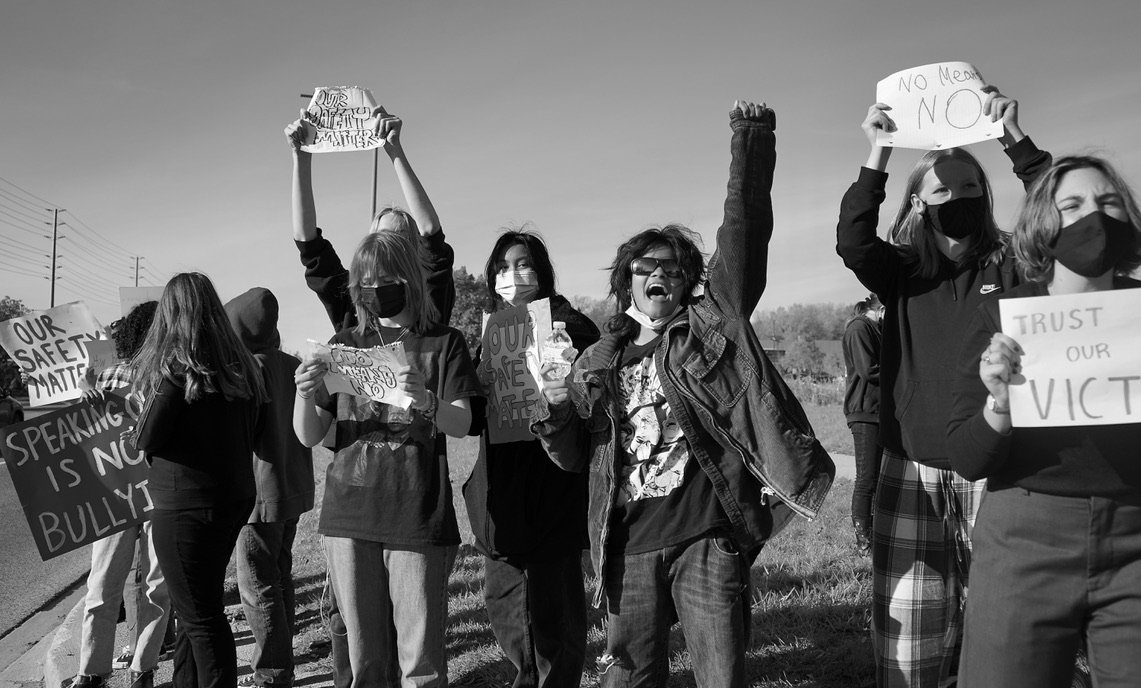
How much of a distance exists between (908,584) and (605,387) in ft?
3.97

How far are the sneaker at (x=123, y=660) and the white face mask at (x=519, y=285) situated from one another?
2.84 meters

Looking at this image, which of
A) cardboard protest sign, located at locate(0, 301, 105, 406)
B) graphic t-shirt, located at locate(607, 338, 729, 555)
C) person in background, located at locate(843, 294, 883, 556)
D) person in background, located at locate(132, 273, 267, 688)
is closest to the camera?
graphic t-shirt, located at locate(607, 338, 729, 555)

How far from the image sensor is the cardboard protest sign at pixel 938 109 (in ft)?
9.12

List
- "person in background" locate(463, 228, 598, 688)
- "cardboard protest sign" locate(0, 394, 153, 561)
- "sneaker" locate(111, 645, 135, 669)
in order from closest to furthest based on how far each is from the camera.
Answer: "person in background" locate(463, 228, 598, 688)
"cardboard protest sign" locate(0, 394, 153, 561)
"sneaker" locate(111, 645, 135, 669)

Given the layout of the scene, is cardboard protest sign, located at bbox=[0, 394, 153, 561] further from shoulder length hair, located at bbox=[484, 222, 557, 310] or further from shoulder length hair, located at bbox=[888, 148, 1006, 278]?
shoulder length hair, located at bbox=[888, 148, 1006, 278]

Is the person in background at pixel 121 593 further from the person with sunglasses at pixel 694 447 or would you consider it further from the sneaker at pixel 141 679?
the person with sunglasses at pixel 694 447

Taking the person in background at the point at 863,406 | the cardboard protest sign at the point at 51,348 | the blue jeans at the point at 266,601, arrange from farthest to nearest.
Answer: the person in background at the point at 863,406
the cardboard protest sign at the point at 51,348
the blue jeans at the point at 266,601

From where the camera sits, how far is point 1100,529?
2.02 m

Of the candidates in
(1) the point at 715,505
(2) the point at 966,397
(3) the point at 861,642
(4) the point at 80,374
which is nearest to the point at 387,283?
(1) the point at 715,505

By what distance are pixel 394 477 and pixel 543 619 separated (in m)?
0.84

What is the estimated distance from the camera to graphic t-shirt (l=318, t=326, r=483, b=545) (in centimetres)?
300

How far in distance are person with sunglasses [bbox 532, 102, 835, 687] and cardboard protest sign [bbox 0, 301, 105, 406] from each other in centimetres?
324

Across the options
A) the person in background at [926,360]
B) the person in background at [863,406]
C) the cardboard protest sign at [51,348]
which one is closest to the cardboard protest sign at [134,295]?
the cardboard protest sign at [51,348]

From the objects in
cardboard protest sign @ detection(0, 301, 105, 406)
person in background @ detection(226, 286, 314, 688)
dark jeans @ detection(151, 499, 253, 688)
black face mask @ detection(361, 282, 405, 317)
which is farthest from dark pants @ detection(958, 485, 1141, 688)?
cardboard protest sign @ detection(0, 301, 105, 406)
